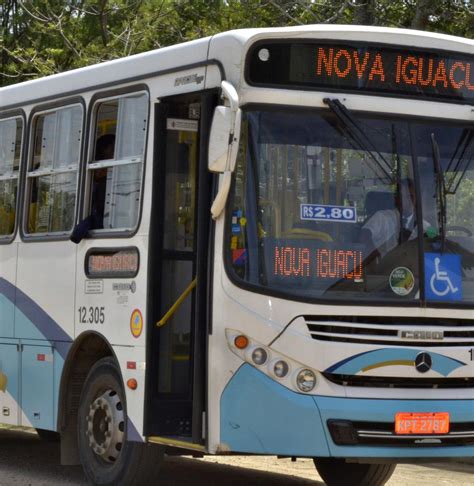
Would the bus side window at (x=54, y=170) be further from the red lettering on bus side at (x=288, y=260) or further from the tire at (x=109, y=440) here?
the red lettering on bus side at (x=288, y=260)

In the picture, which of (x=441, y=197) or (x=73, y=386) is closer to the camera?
(x=441, y=197)

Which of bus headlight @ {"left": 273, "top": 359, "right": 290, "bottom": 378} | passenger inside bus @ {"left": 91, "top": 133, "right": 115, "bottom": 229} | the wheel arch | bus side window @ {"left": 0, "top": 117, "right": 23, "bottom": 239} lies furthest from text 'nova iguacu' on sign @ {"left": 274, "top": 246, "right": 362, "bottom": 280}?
bus side window @ {"left": 0, "top": 117, "right": 23, "bottom": 239}

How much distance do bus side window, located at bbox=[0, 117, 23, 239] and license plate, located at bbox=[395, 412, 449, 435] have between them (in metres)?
4.27

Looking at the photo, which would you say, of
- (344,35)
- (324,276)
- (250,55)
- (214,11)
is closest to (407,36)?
(344,35)

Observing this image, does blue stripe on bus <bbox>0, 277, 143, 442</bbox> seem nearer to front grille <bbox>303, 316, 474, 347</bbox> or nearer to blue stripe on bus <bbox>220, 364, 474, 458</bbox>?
blue stripe on bus <bbox>220, 364, 474, 458</bbox>

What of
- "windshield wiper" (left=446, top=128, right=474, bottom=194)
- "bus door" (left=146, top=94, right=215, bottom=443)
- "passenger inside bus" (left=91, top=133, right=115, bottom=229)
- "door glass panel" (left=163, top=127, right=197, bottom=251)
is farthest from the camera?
"passenger inside bus" (left=91, top=133, right=115, bottom=229)

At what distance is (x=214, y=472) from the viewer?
1196 centimetres

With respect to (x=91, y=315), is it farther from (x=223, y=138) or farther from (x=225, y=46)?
(x=225, y=46)

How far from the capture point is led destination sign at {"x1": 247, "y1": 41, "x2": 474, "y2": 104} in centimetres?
898

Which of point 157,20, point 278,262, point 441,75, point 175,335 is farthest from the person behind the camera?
point 157,20

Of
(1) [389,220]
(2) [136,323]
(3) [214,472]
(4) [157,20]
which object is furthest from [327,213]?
(4) [157,20]

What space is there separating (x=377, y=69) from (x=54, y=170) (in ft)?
10.2

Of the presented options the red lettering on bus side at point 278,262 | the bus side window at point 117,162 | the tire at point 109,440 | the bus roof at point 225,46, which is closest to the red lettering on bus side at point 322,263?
the red lettering on bus side at point 278,262

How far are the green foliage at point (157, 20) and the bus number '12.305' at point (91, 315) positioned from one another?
729 centimetres
